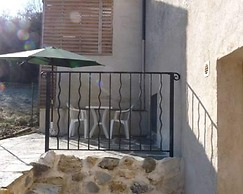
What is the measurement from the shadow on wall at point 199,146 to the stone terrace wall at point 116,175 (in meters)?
0.23

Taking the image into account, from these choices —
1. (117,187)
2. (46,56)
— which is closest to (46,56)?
(46,56)

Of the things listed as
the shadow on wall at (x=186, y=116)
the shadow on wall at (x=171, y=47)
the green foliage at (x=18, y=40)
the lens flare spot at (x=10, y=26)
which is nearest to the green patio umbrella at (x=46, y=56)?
the shadow on wall at (x=171, y=47)

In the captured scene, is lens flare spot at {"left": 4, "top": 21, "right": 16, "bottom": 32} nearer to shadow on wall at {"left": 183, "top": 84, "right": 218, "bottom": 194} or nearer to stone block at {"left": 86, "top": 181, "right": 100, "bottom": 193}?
stone block at {"left": 86, "top": 181, "right": 100, "bottom": 193}

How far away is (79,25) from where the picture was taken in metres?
7.86

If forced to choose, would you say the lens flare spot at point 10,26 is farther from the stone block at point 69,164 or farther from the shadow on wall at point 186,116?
the stone block at point 69,164

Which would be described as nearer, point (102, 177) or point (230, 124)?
point (230, 124)

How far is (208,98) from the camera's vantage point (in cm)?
309

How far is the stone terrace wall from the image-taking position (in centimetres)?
384

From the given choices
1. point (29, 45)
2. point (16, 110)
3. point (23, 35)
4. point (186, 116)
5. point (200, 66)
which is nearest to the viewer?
point (200, 66)

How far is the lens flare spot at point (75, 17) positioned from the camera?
7.89 metres

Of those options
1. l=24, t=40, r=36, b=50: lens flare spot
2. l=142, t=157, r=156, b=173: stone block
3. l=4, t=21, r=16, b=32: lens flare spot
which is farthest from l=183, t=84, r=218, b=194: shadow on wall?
l=4, t=21, r=16, b=32: lens flare spot

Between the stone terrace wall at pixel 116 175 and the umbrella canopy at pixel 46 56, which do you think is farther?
the umbrella canopy at pixel 46 56

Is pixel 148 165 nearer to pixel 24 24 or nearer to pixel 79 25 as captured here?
pixel 79 25

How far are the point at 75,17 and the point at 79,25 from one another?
235 millimetres
